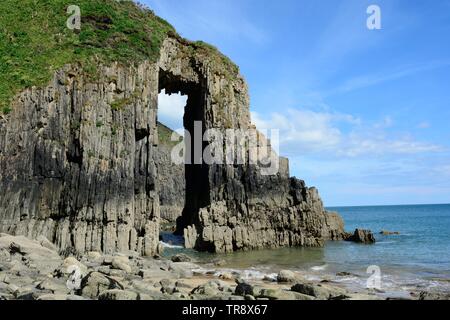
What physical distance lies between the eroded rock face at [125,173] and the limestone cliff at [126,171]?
0.28ft

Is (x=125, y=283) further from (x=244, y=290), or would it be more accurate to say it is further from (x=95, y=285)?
(x=244, y=290)

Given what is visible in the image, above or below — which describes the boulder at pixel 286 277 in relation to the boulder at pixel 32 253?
below

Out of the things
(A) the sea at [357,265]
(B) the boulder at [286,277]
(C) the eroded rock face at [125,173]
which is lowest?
(A) the sea at [357,265]

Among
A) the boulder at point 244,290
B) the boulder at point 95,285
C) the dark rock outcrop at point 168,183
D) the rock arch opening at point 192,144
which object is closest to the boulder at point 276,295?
the boulder at point 244,290

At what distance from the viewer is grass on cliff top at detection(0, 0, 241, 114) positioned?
113 feet

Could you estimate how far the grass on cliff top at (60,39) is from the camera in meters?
34.4

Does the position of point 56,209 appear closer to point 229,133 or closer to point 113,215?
point 113,215

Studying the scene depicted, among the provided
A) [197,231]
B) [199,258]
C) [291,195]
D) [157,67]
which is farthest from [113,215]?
[291,195]

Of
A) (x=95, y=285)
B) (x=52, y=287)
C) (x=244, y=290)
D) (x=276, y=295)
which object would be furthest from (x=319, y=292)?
(x=52, y=287)

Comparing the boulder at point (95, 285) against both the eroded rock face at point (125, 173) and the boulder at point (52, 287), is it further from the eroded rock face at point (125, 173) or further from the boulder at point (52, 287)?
the eroded rock face at point (125, 173)

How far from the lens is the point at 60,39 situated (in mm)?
38156

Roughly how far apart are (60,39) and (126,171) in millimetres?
14335
